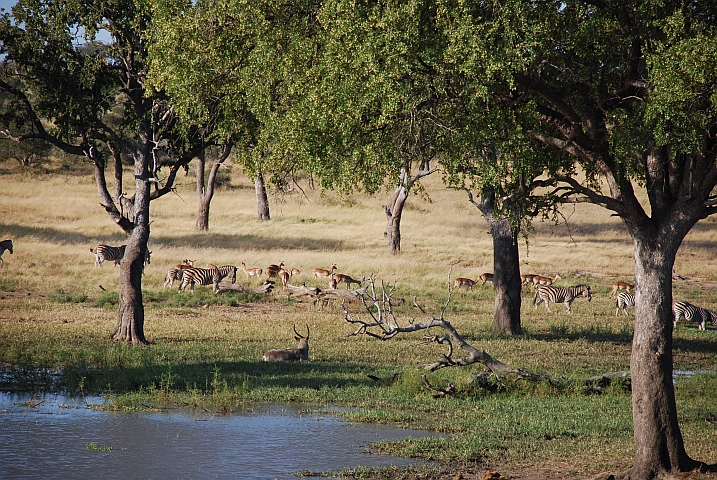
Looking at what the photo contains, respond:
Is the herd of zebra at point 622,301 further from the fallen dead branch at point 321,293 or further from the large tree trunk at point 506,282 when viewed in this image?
the fallen dead branch at point 321,293

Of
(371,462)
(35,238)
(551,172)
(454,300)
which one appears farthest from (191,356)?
(35,238)

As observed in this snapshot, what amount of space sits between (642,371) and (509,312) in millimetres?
12218

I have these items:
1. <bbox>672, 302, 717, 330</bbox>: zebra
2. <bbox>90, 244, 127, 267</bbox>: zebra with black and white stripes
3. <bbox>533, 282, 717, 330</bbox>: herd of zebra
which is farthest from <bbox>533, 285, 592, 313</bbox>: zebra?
<bbox>90, 244, 127, 267</bbox>: zebra with black and white stripes

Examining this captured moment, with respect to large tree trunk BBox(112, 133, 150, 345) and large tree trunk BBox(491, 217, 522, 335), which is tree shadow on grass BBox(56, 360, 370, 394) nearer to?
large tree trunk BBox(112, 133, 150, 345)

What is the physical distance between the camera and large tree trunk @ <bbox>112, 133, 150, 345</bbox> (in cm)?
1806

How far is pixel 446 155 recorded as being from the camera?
10656 mm

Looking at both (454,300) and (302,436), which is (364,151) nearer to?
(302,436)

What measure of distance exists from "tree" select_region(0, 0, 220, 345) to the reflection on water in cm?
659

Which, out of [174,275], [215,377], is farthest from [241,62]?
[174,275]

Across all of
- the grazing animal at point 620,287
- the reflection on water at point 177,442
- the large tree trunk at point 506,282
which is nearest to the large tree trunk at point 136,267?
the reflection on water at point 177,442

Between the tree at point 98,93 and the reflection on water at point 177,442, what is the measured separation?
6.59 m

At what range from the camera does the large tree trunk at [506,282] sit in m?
20.7

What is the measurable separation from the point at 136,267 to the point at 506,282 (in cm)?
941

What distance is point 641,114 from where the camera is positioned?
8.86 meters
